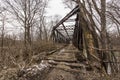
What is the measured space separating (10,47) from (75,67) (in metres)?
3.82

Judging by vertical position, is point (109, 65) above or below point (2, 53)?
below

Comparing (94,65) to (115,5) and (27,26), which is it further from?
(27,26)

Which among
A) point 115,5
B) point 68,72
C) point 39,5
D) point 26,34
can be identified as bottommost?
point 68,72

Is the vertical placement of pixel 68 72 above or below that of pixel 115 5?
below

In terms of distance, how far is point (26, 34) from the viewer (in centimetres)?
2212

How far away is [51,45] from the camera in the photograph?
13.8 meters

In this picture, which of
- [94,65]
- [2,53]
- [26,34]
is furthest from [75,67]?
[26,34]

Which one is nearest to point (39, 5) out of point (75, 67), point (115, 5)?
point (115, 5)

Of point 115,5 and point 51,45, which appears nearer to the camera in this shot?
point 115,5

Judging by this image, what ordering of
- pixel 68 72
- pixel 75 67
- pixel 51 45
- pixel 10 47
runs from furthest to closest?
pixel 51 45 → pixel 10 47 → pixel 75 67 → pixel 68 72

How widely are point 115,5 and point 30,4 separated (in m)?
16.1

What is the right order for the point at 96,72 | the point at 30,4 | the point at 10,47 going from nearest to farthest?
the point at 96,72
the point at 10,47
the point at 30,4

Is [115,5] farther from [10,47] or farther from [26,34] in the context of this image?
[26,34]

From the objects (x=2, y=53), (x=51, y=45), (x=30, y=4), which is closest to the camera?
(x=2, y=53)
